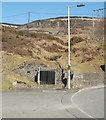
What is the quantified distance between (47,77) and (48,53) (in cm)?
1521

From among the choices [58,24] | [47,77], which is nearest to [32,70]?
[47,77]

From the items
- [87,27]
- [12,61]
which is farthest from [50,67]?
[87,27]

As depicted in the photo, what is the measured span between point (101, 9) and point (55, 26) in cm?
3924

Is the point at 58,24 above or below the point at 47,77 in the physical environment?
above

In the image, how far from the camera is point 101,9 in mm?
55250

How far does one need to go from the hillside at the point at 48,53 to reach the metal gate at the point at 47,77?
1.55 metres

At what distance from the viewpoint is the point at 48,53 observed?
4244 centimetres

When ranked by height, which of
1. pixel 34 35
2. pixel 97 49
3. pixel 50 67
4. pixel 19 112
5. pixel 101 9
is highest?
pixel 101 9

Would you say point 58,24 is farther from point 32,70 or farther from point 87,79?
point 32,70

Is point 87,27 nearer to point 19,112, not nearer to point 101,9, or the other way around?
point 101,9

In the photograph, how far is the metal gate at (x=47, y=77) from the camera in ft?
89.6

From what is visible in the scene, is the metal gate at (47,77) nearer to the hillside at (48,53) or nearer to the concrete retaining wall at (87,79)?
the hillside at (48,53)

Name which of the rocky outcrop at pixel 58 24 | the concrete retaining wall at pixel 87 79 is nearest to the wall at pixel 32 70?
the concrete retaining wall at pixel 87 79

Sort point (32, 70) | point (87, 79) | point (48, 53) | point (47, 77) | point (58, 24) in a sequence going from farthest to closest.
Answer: point (58, 24) → point (48, 53) → point (87, 79) → point (32, 70) → point (47, 77)
